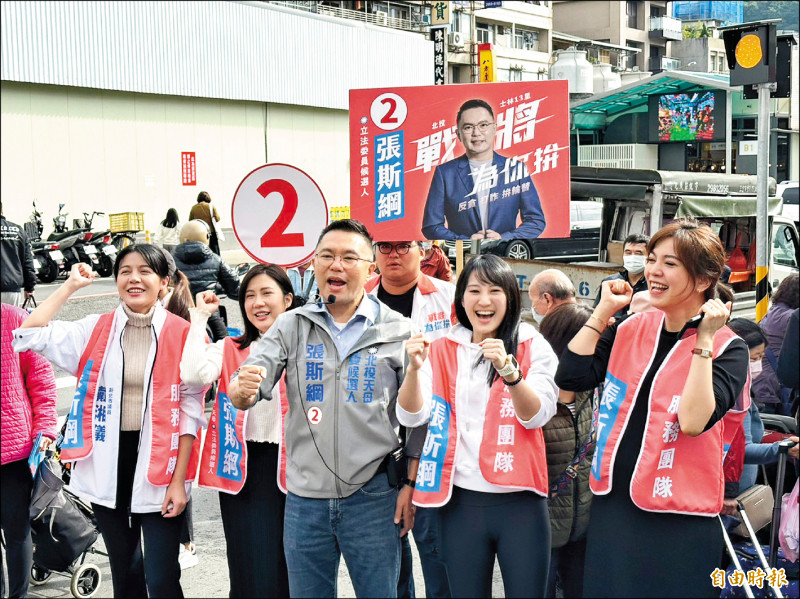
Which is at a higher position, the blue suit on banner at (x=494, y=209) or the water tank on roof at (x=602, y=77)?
the water tank on roof at (x=602, y=77)

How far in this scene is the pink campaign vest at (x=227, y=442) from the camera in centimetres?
383

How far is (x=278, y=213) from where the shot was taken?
5.20 metres

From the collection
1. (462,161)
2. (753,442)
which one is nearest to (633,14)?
(462,161)

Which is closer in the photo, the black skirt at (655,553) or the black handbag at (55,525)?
the black skirt at (655,553)

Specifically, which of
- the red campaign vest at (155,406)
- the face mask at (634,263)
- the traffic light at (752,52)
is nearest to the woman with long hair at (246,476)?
the red campaign vest at (155,406)

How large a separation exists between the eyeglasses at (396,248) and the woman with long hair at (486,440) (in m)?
1.31

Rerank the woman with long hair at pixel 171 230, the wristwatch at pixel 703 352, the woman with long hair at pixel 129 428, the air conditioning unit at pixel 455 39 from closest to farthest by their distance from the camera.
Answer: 1. the wristwatch at pixel 703 352
2. the woman with long hair at pixel 129 428
3. the woman with long hair at pixel 171 230
4. the air conditioning unit at pixel 455 39

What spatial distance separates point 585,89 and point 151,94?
13694mm

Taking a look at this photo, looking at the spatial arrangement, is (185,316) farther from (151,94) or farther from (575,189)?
(151,94)

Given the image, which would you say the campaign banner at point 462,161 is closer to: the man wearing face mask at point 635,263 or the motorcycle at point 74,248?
the man wearing face mask at point 635,263

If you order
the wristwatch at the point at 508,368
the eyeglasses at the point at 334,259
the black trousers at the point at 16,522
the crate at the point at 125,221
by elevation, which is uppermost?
the crate at the point at 125,221

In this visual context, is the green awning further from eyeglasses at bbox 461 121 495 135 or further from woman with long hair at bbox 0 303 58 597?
woman with long hair at bbox 0 303 58 597

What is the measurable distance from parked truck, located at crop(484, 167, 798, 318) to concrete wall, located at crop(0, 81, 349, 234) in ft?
49.4

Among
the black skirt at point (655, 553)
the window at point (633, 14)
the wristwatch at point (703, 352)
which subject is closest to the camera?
the wristwatch at point (703, 352)
